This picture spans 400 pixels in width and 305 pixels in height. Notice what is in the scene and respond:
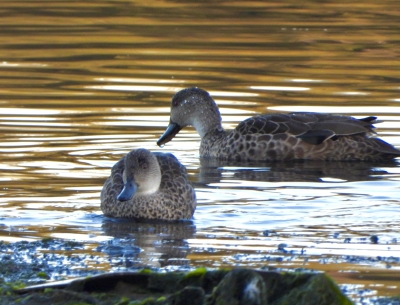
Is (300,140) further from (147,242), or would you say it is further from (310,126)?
(147,242)

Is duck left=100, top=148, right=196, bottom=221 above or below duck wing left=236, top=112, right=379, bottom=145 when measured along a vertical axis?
below

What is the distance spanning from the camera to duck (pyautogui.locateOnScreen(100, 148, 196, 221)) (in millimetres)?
8727

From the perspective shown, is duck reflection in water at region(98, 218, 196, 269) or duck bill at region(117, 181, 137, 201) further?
duck bill at region(117, 181, 137, 201)

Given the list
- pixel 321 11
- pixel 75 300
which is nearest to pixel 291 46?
pixel 321 11

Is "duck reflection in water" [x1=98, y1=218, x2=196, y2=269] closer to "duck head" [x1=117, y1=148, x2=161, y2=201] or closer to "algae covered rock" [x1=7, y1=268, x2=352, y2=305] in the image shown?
"duck head" [x1=117, y1=148, x2=161, y2=201]

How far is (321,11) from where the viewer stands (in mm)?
25234

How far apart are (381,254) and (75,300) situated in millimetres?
2394

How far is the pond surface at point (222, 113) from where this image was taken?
7785 mm

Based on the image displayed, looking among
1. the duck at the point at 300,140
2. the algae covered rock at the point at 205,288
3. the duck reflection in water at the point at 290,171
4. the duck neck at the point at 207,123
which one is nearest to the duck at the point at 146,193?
the duck reflection in water at the point at 290,171

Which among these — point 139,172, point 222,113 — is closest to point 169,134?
point 222,113

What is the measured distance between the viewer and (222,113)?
14.5 m

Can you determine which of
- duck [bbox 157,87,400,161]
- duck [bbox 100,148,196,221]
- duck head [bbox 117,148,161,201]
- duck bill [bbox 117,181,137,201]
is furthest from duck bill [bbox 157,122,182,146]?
duck bill [bbox 117,181,137,201]

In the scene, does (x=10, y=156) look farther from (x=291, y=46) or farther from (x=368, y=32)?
(x=368, y=32)

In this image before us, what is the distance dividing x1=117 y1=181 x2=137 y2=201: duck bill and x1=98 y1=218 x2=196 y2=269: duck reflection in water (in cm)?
24
